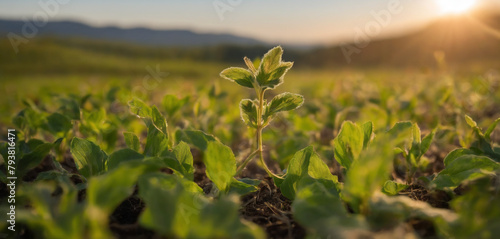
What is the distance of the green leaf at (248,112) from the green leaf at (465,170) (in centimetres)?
59

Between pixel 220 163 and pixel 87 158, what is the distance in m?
0.50

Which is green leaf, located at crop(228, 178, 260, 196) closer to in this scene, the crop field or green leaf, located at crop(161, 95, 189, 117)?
the crop field

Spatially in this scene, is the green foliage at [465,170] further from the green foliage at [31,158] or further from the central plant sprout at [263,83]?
the green foliage at [31,158]

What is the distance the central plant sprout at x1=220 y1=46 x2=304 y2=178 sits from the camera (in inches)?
42.1

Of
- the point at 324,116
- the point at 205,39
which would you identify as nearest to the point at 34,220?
the point at 324,116

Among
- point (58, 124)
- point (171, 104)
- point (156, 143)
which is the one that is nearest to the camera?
point (156, 143)

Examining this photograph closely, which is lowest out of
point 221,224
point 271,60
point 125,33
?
point 221,224

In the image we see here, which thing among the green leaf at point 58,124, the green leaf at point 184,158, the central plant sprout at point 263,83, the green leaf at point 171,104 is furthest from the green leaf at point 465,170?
the green leaf at point 58,124

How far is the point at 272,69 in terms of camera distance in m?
1.08

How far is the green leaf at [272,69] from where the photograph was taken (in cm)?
106

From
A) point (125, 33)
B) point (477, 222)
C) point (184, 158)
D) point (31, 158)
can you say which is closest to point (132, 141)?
point (184, 158)

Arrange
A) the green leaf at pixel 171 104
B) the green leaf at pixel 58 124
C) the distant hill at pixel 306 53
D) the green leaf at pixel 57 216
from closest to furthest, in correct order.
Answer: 1. the green leaf at pixel 57 216
2. the green leaf at pixel 58 124
3. the green leaf at pixel 171 104
4. the distant hill at pixel 306 53

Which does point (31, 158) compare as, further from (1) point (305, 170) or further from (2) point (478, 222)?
(2) point (478, 222)

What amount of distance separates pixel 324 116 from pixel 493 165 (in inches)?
59.7
